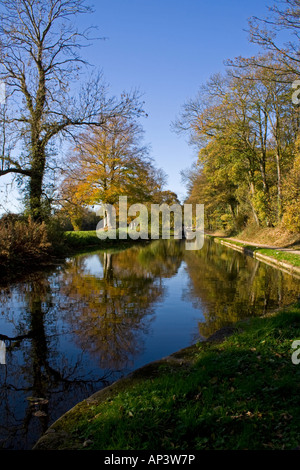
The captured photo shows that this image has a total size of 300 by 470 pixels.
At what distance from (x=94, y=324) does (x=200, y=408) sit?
3.86 m

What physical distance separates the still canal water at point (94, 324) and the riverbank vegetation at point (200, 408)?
1.88 feet

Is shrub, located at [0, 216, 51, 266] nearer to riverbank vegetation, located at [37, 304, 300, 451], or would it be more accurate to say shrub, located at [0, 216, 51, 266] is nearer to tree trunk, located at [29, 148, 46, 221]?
tree trunk, located at [29, 148, 46, 221]

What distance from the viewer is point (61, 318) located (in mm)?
7047

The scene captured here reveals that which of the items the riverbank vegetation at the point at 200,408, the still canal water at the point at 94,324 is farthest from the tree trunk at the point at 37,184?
the riverbank vegetation at the point at 200,408

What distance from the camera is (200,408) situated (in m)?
3.02

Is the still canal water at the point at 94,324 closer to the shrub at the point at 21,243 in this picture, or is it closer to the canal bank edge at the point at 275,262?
the canal bank edge at the point at 275,262

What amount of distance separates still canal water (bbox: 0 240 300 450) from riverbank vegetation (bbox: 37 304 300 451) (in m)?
0.57

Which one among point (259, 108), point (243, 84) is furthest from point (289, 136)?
point (243, 84)

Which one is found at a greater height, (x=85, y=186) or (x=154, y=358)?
(x=85, y=186)

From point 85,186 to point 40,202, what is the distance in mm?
13252

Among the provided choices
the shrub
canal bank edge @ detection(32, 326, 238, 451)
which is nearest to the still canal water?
canal bank edge @ detection(32, 326, 238, 451)

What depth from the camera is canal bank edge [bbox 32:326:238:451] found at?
9.15ft
